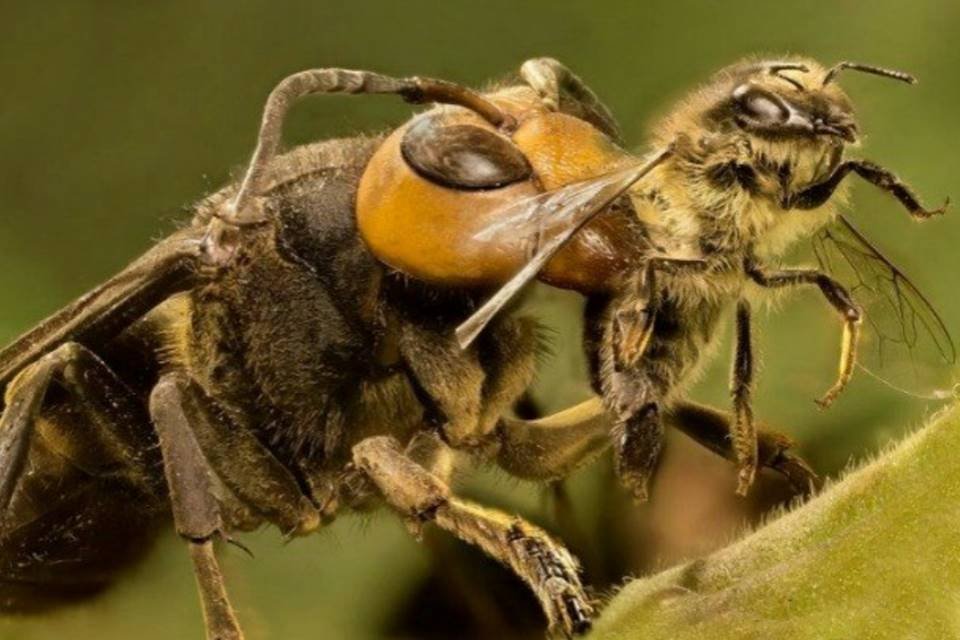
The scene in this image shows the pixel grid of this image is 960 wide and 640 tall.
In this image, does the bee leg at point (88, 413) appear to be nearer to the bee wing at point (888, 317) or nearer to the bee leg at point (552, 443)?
the bee leg at point (552, 443)

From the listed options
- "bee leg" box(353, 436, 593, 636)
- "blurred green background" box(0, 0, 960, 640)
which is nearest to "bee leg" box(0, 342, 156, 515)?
"blurred green background" box(0, 0, 960, 640)

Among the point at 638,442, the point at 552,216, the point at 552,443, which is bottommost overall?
the point at 552,443

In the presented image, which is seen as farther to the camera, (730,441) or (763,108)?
(730,441)

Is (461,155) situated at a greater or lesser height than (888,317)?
greater

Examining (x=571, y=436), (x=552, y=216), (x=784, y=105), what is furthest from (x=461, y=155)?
(x=571, y=436)

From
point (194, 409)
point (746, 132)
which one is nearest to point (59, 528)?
point (194, 409)

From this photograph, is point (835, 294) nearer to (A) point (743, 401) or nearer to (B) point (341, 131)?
(A) point (743, 401)
